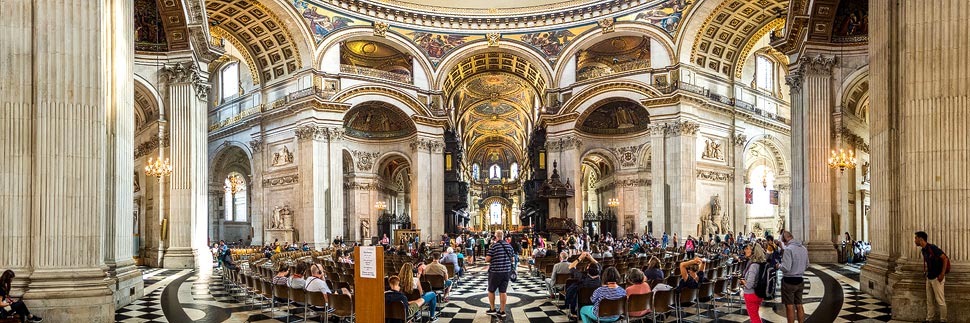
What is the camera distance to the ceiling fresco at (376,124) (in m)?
35.6

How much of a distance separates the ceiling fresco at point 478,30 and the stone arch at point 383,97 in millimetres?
2548

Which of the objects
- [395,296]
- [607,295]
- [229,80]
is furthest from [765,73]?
[395,296]

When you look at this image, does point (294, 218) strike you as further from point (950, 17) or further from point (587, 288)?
point (950, 17)

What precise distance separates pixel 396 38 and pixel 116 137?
2318 cm

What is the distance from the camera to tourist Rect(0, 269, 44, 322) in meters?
7.73

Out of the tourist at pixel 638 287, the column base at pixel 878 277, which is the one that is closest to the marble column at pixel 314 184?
the column base at pixel 878 277

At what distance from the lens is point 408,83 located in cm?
3466

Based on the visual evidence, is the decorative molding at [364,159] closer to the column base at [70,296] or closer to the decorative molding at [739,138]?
the decorative molding at [739,138]

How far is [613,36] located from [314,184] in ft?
55.1

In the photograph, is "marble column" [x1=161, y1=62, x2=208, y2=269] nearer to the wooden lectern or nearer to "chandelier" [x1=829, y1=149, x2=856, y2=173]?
the wooden lectern

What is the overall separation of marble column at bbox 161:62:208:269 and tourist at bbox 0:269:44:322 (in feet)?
35.3

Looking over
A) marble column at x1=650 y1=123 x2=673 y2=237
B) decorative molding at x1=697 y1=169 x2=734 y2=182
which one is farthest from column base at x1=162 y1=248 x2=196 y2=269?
decorative molding at x1=697 y1=169 x2=734 y2=182

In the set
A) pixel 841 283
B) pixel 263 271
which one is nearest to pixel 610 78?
pixel 841 283

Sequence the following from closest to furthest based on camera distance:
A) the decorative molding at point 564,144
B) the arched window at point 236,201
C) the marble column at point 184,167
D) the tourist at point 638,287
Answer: the tourist at point 638,287, the marble column at point 184,167, the decorative molding at point 564,144, the arched window at point 236,201
